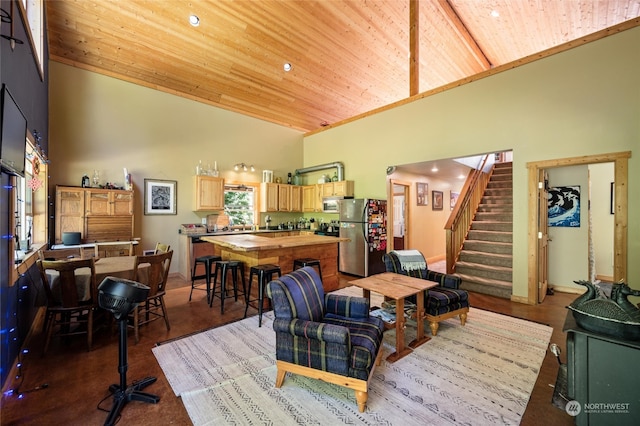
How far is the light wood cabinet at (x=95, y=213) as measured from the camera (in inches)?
175

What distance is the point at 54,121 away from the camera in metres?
4.60

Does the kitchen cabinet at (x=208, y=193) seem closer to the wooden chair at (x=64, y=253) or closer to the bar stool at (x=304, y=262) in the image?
the wooden chair at (x=64, y=253)

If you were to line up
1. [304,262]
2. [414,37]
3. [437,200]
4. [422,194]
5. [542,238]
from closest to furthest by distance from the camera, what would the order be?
[304,262]
[542,238]
[414,37]
[422,194]
[437,200]

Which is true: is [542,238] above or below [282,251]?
above

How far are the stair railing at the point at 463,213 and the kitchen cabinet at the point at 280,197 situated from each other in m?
4.11

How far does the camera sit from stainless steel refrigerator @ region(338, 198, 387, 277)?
5.82m

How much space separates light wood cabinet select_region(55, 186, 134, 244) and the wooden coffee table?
4.52 meters

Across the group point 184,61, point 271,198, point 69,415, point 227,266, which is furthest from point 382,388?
point 184,61

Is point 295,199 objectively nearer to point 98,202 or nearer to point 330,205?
point 330,205

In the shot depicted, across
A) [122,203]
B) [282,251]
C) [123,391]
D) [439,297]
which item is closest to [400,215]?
[282,251]

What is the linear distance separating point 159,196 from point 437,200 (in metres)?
7.28

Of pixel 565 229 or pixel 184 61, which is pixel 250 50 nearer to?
pixel 184 61

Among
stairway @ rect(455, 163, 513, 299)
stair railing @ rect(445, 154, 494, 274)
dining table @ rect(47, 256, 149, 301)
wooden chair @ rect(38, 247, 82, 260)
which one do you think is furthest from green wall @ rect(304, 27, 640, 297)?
wooden chair @ rect(38, 247, 82, 260)

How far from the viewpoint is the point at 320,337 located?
1917 mm
